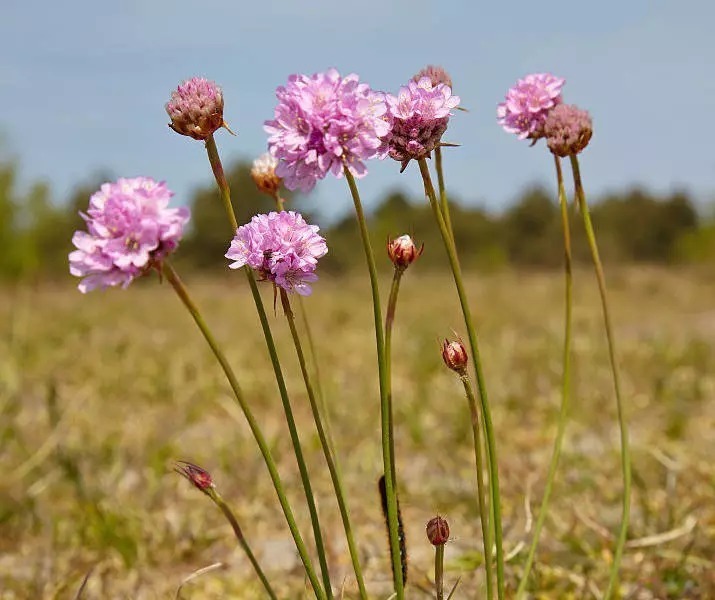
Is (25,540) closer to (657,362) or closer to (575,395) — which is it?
(575,395)

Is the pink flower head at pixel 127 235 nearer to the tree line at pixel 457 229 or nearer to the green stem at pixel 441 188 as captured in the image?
the green stem at pixel 441 188

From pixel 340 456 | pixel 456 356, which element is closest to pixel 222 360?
pixel 456 356

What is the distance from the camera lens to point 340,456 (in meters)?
3.29

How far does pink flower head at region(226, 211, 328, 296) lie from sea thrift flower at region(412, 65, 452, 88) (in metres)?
0.32

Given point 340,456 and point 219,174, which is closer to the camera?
point 219,174

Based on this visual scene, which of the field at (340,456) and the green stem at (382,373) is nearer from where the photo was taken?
the green stem at (382,373)

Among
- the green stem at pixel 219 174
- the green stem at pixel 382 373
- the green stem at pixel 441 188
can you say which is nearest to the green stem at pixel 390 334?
the green stem at pixel 382 373

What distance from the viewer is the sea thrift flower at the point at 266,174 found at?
1.49 metres

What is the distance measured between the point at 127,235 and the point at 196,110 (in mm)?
197

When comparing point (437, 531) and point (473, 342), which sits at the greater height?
point (473, 342)

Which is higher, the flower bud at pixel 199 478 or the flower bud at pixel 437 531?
the flower bud at pixel 199 478

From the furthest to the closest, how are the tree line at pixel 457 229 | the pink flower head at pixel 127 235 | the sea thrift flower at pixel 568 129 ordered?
the tree line at pixel 457 229 < the sea thrift flower at pixel 568 129 < the pink flower head at pixel 127 235

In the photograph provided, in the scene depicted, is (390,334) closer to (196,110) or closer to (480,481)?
(480,481)

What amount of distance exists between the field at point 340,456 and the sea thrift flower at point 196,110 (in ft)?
1.44
